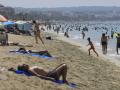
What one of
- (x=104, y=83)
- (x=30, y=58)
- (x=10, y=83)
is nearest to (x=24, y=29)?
(x=30, y=58)

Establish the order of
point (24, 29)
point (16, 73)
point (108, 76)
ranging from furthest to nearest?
point (24, 29), point (108, 76), point (16, 73)

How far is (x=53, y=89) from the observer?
9367 mm

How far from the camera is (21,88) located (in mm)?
8727

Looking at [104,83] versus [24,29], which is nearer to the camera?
[104,83]

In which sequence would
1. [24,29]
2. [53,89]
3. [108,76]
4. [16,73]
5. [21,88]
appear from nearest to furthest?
[21,88]
[53,89]
[16,73]
[108,76]
[24,29]

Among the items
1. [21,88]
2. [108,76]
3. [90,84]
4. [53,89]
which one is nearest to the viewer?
[21,88]

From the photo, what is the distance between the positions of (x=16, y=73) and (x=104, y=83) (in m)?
2.81

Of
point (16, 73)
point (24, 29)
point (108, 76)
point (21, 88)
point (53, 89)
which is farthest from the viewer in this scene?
point (24, 29)

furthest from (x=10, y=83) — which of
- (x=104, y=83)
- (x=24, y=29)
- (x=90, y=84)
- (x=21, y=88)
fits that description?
(x=24, y=29)

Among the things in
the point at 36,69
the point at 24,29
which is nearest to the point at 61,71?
the point at 36,69

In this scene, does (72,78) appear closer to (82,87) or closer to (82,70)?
(82,87)

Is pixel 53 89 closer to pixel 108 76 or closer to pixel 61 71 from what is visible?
pixel 61 71

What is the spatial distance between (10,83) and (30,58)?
510 centimetres

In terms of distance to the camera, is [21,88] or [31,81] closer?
[21,88]
